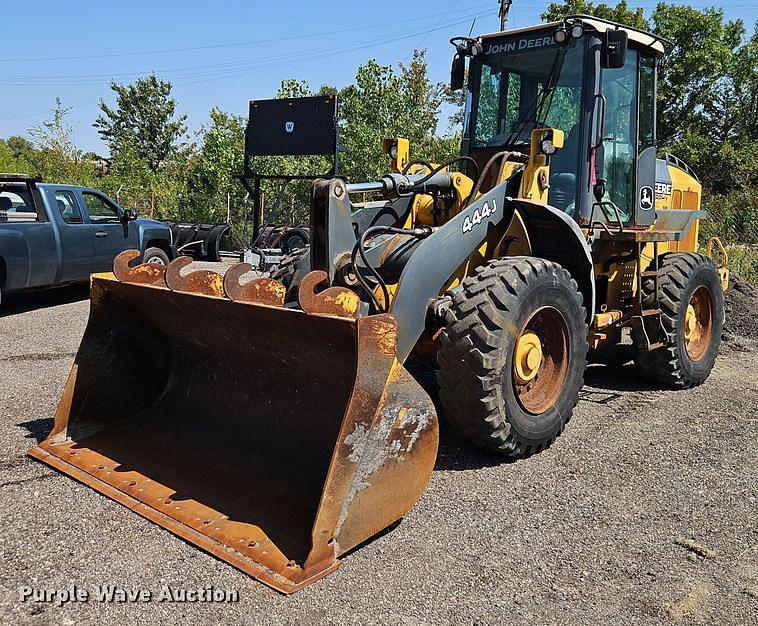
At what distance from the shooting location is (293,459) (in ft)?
13.3

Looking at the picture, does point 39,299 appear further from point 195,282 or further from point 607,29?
point 607,29

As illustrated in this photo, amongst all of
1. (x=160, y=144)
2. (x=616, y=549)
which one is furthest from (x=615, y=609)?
(x=160, y=144)

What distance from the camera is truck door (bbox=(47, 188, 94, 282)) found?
10.5 m

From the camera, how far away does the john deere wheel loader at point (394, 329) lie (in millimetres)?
3436

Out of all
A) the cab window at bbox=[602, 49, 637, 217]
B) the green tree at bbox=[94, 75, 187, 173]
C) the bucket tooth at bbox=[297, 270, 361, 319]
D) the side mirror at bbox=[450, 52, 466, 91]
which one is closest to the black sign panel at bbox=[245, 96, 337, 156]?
the side mirror at bbox=[450, 52, 466, 91]

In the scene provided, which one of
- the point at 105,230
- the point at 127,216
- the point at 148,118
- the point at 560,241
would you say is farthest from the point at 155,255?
the point at 148,118

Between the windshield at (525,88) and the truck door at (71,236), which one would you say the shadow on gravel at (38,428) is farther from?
the truck door at (71,236)

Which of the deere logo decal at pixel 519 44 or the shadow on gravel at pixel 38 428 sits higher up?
the deere logo decal at pixel 519 44

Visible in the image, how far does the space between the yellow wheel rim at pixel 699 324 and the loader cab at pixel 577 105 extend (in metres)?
1.02

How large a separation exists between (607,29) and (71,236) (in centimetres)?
813

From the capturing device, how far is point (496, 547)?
3.51 metres

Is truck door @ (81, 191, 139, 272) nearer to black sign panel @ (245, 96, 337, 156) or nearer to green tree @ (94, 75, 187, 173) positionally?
black sign panel @ (245, 96, 337, 156)

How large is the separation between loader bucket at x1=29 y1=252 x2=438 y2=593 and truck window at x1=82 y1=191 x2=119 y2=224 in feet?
23.3

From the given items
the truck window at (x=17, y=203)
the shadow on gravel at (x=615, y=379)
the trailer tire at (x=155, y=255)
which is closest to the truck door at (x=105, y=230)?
the trailer tire at (x=155, y=255)
